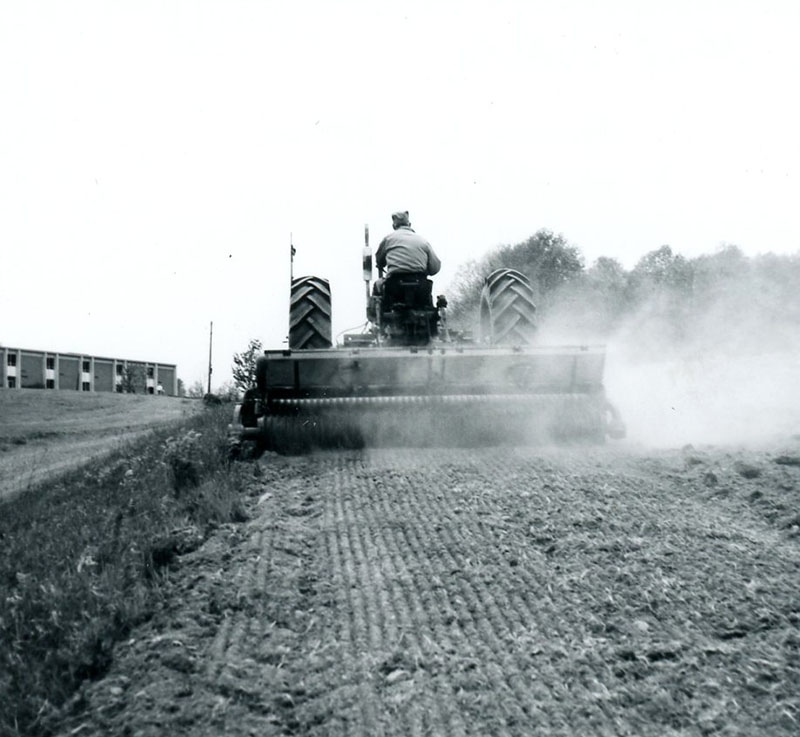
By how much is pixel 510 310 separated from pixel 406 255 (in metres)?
1.37

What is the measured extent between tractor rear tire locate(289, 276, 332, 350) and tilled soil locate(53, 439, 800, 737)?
3498mm

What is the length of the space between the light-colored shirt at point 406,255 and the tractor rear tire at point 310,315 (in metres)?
0.80

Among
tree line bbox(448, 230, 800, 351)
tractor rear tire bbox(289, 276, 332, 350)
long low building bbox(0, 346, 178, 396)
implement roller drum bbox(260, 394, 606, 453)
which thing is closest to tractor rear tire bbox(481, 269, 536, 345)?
implement roller drum bbox(260, 394, 606, 453)

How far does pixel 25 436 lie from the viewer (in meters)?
22.1

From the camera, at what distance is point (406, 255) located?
29.0 feet

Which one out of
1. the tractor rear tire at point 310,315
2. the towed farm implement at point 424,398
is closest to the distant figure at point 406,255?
the tractor rear tire at point 310,315

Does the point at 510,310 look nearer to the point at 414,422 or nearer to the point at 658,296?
the point at 414,422

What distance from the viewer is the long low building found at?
2079 inches

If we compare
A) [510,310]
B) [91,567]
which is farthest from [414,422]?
[91,567]

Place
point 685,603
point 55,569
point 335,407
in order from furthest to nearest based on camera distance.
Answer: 1. point 335,407
2. point 55,569
3. point 685,603

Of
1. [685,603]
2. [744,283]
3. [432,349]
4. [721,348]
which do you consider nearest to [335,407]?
[432,349]

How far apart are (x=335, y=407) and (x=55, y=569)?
124 inches

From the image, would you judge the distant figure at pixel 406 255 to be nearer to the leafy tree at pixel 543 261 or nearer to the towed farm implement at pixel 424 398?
the towed farm implement at pixel 424 398

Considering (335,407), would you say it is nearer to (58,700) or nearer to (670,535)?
(670,535)
